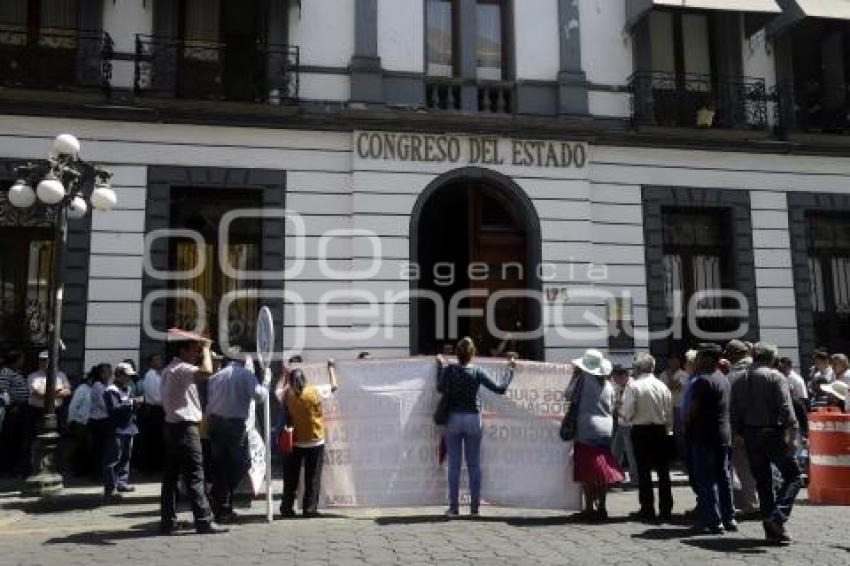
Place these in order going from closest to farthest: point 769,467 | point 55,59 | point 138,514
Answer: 1. point 769,467
2. point 138,514
3. point 55,59

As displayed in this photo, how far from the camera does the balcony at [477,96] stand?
15820 millimetres

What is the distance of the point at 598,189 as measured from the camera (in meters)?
16.3

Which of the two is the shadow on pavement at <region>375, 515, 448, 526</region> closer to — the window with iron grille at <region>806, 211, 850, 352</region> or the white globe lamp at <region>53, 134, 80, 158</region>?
the white globe lamp at <region>53, 134, 80, 158</region>

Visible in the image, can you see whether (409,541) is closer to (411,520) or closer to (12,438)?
(411,520)

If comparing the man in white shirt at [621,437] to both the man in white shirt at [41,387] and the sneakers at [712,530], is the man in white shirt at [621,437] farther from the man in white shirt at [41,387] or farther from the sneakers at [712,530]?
the man in white shirt at [41,387]

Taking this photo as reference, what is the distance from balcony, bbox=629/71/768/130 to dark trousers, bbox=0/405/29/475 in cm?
1242

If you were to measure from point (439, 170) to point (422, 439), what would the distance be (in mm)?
7093

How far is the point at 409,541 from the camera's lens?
26.0 ft

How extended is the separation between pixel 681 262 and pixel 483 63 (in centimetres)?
577

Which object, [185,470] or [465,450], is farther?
[465,450]

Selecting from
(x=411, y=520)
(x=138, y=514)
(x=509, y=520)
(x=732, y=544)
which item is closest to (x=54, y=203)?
(x=138, y=514)

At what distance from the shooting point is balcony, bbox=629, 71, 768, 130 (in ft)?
54.3

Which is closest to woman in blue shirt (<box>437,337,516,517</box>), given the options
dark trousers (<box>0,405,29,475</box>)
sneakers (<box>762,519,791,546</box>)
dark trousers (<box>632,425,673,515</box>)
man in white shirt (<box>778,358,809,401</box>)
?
dark trousers (<box>632,425,673,515</box>)

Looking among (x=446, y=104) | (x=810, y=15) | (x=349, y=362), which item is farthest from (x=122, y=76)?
(x=810, y=15)
